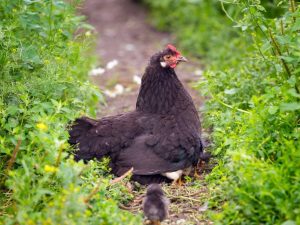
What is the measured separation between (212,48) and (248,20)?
471 centimetres

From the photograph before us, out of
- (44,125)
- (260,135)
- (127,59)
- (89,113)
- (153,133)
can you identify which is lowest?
(127,59)

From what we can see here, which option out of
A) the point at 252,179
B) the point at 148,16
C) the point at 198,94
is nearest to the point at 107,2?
the point at 148,16

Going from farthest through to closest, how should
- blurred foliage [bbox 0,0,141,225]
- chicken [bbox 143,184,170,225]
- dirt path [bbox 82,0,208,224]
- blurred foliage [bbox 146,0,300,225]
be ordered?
dirt path [bbox 82,0,208,224], chicken [bbox 143,184,170,225], blurred foliage [bbox 146,0,300,225], blurred foliage [bbox 0,0,141,225]

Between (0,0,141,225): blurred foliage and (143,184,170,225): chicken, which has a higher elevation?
(0,0,141,225): blurred foliage

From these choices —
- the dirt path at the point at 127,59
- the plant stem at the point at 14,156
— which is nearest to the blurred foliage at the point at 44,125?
the plant stem at the point at 14,156

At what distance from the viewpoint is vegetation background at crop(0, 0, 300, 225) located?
460cm

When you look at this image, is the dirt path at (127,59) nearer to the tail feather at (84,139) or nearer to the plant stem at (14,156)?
the tail feather at (84,139)

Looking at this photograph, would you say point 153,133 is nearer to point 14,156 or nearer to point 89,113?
point 89,113

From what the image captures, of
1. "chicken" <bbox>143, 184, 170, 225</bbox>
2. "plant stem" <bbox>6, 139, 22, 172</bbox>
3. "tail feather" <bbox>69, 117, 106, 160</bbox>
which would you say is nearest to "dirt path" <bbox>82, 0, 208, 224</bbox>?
"chicken" <bbox>143, 184, 170, 225</bbox>

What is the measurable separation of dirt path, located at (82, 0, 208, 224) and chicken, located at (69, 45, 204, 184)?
0.34 metres

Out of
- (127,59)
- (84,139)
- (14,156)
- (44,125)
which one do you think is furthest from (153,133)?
(127,59)

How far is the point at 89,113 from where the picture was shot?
23.7 ft

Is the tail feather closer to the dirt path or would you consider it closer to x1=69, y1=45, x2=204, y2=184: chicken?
x1=69, y1=45, x2=204, y2=184: chicken

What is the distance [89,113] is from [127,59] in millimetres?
→ 4222
